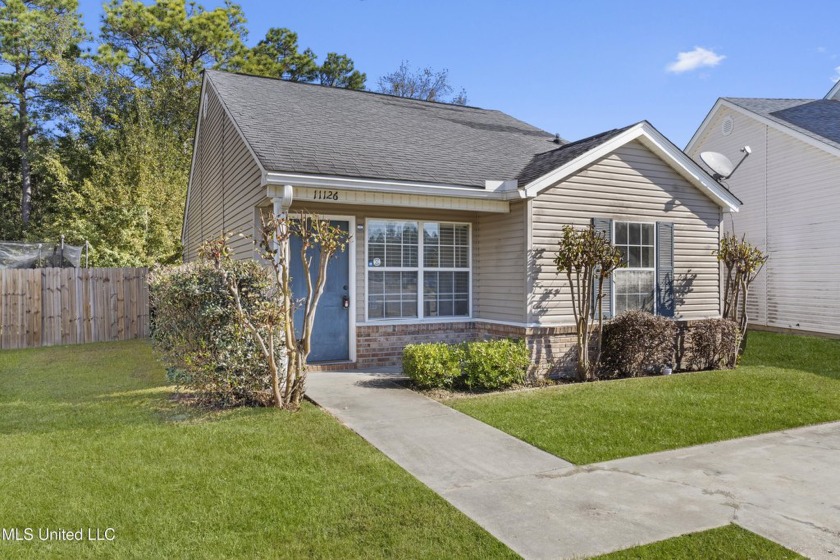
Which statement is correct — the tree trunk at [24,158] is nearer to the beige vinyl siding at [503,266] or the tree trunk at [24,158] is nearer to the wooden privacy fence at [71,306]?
the wooden privacy fence at [71,306]

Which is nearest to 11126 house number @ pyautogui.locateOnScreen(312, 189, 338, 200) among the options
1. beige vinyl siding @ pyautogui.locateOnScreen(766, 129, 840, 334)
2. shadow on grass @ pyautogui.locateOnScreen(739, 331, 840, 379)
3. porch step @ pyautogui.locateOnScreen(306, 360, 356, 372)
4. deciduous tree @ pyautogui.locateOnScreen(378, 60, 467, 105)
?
porch step @ pyautogui.locateOnScreen(306, 360, 356, 372)

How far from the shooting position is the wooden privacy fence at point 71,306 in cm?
1202

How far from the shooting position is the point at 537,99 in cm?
1684

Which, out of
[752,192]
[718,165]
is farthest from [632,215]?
[752,192]

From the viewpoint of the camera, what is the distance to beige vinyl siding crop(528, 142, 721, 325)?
27.5 ft

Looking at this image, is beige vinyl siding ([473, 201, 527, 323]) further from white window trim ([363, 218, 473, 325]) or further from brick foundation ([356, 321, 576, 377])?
brick foundation ([356, 321, 576, 377])

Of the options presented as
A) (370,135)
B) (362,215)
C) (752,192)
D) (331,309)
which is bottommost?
(331,309)

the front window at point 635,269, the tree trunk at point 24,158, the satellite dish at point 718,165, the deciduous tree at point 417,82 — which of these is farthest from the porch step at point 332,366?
the deciduous tree at point 417,82

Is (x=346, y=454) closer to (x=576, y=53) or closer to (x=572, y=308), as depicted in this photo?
(x=572, y=308)

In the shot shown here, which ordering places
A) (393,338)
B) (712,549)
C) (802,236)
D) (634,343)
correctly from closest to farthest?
(712,549), (634,343), (393,338), (802,236)

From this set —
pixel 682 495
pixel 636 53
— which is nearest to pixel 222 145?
pixel 636 53

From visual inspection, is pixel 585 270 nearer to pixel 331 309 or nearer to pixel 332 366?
pixel 331 309

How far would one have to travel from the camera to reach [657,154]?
9.20m

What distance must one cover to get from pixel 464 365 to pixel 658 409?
2404 millimetres
